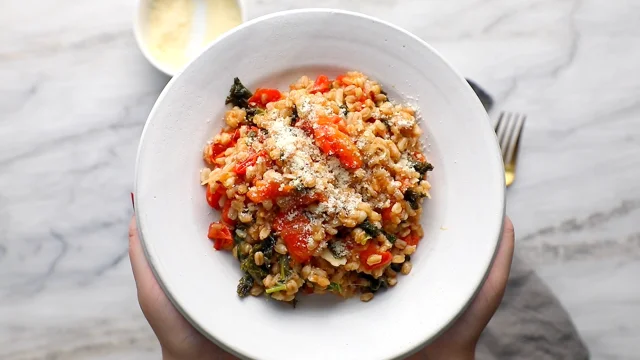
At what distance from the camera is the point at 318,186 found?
2.18 metres

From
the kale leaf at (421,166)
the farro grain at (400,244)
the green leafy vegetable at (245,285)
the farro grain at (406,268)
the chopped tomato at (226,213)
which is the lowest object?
the green leafy vegetable at (245,285)

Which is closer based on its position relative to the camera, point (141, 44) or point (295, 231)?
point (295, 231)

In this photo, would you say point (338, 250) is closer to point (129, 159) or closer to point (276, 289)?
point (276, 289)

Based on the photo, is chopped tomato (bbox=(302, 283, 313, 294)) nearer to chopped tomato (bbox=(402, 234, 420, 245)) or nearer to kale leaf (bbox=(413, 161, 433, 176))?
chopped tomato (bbox=(402, 234, 420, 245))

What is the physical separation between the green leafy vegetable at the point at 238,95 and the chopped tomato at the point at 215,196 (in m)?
0.38

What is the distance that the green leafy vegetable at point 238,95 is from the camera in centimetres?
243

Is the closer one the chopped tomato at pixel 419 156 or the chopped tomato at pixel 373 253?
the chopped tomato at pixel 373 253

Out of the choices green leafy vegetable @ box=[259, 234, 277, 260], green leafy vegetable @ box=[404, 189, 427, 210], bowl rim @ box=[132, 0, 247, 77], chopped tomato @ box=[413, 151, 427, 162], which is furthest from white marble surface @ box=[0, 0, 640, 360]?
green leafy vegetable @ box=[259, 234, 277, 260]

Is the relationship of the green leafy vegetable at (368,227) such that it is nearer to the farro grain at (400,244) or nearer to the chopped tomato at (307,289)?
the farro grain at (400,244)

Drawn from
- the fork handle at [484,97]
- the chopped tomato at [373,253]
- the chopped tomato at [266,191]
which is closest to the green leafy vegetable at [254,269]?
the chopped tomato at [266,191]

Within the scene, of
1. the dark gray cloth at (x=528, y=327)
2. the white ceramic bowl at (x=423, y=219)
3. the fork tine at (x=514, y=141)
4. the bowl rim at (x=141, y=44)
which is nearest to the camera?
the white ceramic bowl at (x=423, y=219)

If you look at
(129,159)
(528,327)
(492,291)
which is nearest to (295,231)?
(492,291)

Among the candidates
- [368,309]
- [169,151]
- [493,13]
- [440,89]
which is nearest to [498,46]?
[493,13]

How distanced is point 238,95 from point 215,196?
0.44m
